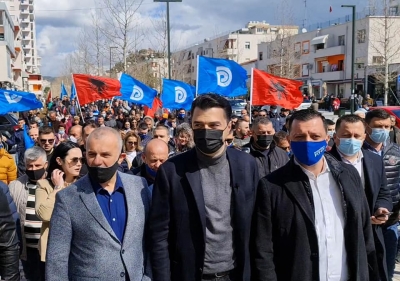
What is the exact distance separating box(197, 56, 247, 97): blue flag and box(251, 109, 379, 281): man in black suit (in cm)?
785

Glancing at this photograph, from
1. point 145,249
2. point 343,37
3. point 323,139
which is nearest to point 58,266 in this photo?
point 145,249

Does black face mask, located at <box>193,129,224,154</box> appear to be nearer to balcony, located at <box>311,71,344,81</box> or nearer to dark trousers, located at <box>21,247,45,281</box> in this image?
dark trousers, located at <box>21,247,45,281</box>

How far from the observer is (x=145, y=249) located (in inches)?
116

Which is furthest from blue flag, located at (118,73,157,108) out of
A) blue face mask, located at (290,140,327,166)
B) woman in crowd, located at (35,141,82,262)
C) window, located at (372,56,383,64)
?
window, located at (372,56,383,64)

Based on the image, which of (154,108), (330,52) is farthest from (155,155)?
(330,52)

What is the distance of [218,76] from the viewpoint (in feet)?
35.2

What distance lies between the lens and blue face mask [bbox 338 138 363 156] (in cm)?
405

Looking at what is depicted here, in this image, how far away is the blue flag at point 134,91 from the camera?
1288cm

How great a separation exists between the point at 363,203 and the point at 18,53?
76795 millimetres

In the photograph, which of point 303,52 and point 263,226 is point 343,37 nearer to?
point 303,52

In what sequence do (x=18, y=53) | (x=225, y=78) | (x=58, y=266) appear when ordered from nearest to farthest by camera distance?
(x=58, y=266) → (x=225, y=78) → (x=18, y=53)

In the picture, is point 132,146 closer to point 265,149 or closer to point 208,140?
point 265,149

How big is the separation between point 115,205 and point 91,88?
934cm

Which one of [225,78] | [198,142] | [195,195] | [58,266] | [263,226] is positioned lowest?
[58,266]
